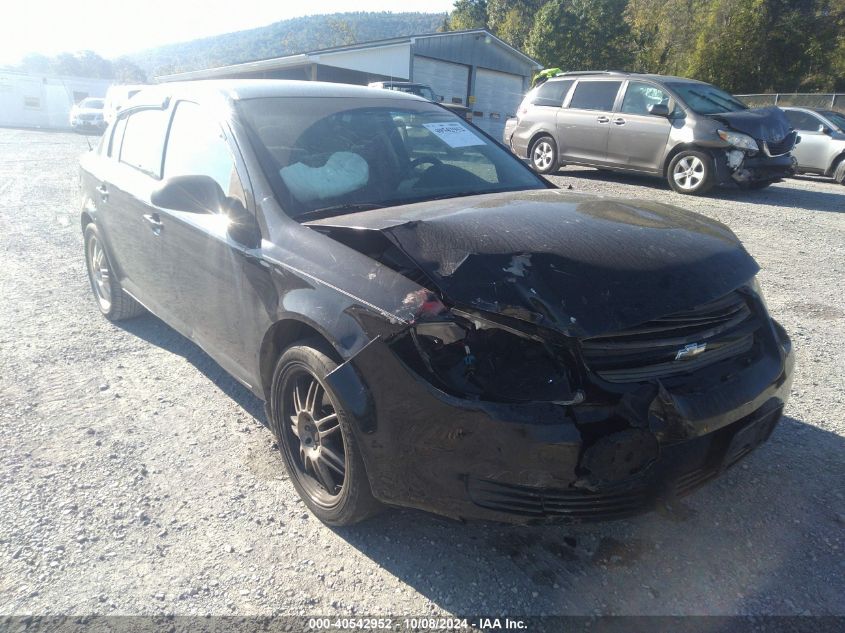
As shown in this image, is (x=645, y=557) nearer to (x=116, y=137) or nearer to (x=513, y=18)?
(x=116, y=137)

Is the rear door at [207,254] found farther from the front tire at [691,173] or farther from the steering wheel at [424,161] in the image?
the front tire at [691,173]

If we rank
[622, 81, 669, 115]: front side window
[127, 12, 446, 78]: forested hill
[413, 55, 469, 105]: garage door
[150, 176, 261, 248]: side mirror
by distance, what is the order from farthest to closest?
[127, 12, 446, 78]: forested hill, [413, 55, 469, 105]: garage door, [622, 81, 669, 115]: front side window, [150, 176, 261, 248]: side mirror

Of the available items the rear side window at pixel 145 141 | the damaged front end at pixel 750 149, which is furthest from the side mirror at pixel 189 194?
the damaged front end at pixel 750 149

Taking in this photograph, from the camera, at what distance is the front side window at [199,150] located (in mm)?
3062

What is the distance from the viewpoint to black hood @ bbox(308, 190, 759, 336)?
2084mm

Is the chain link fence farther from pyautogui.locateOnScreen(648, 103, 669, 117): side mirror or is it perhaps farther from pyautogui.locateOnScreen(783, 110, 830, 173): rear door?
pyautogui.locateOnScreen(648, 103, 669, 117): side mirror

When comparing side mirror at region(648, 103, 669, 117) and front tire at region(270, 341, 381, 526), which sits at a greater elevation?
side mirror at region(648, 103, 669, 117)

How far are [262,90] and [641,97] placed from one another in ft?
28.2

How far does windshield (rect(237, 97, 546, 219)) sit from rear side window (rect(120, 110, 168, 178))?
3.14 feet

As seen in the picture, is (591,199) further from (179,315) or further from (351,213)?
(179,315)

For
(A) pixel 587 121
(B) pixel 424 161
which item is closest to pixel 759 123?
(A) pixel 587 121

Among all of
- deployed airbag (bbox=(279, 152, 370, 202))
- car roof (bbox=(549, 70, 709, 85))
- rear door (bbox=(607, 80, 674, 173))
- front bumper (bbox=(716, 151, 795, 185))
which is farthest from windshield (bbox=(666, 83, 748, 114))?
deployed airbag (bbox=(279, 152, 370, 202))

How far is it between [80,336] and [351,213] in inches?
122

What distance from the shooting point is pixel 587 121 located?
10875 mm
